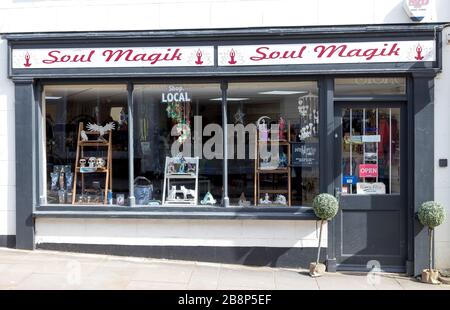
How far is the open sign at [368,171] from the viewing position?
7.59 metres

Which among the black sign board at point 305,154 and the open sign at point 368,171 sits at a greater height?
the black sign board at point 305,154

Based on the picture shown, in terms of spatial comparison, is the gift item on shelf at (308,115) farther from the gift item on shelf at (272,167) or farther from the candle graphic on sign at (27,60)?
the candle graphic on sign at (27,60)

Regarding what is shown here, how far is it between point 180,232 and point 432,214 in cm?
339

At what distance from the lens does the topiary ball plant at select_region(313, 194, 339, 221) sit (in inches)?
278

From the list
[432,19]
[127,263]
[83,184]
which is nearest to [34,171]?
[83,184]

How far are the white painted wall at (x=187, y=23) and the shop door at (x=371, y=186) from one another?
19.2 inches

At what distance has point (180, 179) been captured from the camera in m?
8.03

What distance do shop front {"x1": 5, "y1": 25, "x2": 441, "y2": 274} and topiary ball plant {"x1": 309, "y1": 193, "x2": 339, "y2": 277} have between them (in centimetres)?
27

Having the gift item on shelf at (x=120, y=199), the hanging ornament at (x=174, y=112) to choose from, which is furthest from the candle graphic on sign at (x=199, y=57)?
the gift item on shelf at (x=120, y=199)

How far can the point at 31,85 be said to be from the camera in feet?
25.7

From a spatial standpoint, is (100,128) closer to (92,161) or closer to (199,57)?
(92,161)
